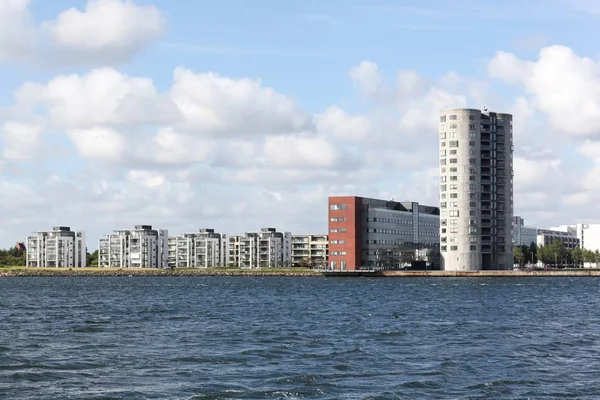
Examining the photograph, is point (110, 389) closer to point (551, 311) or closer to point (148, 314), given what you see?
point (148, 314)

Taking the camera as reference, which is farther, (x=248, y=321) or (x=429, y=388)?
(x=248, y=321)

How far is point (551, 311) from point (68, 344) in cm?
5243

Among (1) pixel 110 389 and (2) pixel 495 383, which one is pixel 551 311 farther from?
(1) pixel 110 389

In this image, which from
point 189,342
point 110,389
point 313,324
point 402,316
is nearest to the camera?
point 110,389

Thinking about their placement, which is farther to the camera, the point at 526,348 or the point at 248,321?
the point at 248,321

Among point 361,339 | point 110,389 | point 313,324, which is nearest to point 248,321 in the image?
point 313,324

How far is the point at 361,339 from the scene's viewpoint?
61.7 meters

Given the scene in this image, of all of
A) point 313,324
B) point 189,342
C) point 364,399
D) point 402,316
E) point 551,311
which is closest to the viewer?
point 364,399

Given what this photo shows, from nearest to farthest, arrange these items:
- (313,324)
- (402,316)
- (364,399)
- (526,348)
→ 1. (364,399)
2. (526,348)
3. (313,324)
4. (402,316)

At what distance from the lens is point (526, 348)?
180 feet

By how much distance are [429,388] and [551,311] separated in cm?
5588

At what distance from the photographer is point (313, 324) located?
75250 mm

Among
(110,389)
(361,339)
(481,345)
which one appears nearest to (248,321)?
(361,339)

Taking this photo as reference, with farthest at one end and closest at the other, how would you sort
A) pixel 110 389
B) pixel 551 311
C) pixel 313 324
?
pixel 551 311 < pixel 313 324 < pixel 110 389
